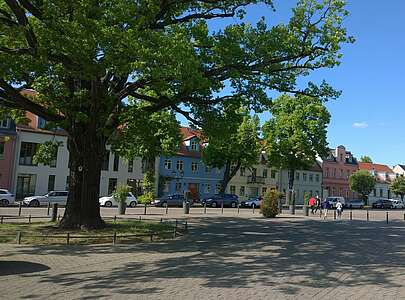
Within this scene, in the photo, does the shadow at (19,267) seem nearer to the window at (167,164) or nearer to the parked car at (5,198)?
the parked car at (5,198)

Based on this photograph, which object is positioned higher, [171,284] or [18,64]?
[18,64]

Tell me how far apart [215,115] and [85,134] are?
570cm

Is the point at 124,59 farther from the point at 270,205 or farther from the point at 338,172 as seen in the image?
the point at 338,172

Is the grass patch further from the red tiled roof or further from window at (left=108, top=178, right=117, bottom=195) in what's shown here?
the red tiled roof

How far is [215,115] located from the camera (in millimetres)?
21953

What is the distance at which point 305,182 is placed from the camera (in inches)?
3482

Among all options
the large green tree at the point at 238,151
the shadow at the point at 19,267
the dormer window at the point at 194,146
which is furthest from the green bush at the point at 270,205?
the dormer window at the point at 194,146

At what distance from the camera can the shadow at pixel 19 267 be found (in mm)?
10741

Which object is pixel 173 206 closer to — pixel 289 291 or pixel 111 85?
pixel 111 85

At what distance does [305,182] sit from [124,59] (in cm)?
7737

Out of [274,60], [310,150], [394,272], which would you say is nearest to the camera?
[394,272]

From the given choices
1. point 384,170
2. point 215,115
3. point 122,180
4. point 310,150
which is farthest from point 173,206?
point 384,170

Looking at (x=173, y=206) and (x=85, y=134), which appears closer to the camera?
(x=85, y=134)

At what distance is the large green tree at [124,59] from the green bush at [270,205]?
16.6 meters
